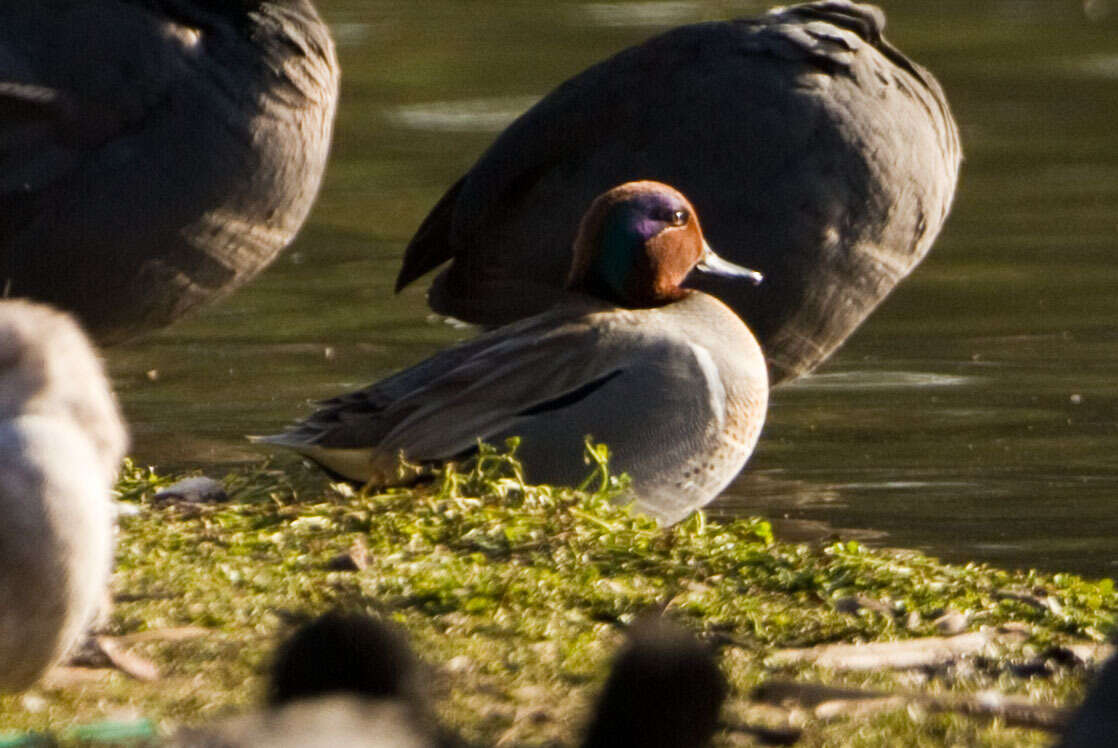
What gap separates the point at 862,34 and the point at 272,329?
3.91 meters

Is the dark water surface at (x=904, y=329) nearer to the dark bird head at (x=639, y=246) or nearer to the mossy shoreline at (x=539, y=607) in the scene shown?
the dark bird head at (x=639, y=246)

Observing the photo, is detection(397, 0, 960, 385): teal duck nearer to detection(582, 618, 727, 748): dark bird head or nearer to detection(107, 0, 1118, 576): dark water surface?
detection(107, 0, 1118, 576): dark water surface

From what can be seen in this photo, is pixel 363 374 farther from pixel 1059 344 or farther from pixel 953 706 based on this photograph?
pixel 953 706

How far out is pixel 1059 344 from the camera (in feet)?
33.5

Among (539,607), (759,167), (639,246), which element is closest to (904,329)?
(759,167)

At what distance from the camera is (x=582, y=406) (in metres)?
6.16

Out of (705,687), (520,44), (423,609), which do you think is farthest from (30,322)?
(520,44)

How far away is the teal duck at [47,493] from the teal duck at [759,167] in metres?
3.76

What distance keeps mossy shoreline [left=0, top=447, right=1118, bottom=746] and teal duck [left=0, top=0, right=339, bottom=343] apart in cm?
177

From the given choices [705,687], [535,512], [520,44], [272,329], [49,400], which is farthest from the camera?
[520,44]

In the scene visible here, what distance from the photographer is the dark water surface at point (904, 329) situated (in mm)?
7969

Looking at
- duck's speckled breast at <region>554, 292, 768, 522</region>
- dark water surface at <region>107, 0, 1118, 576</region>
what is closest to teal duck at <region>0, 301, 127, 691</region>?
duck's speckled breast at <region>554, 292, 768, 522</region>

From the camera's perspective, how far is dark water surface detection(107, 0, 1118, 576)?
797 centimetres

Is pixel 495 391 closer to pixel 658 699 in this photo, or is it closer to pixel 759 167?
pixel 759 167
